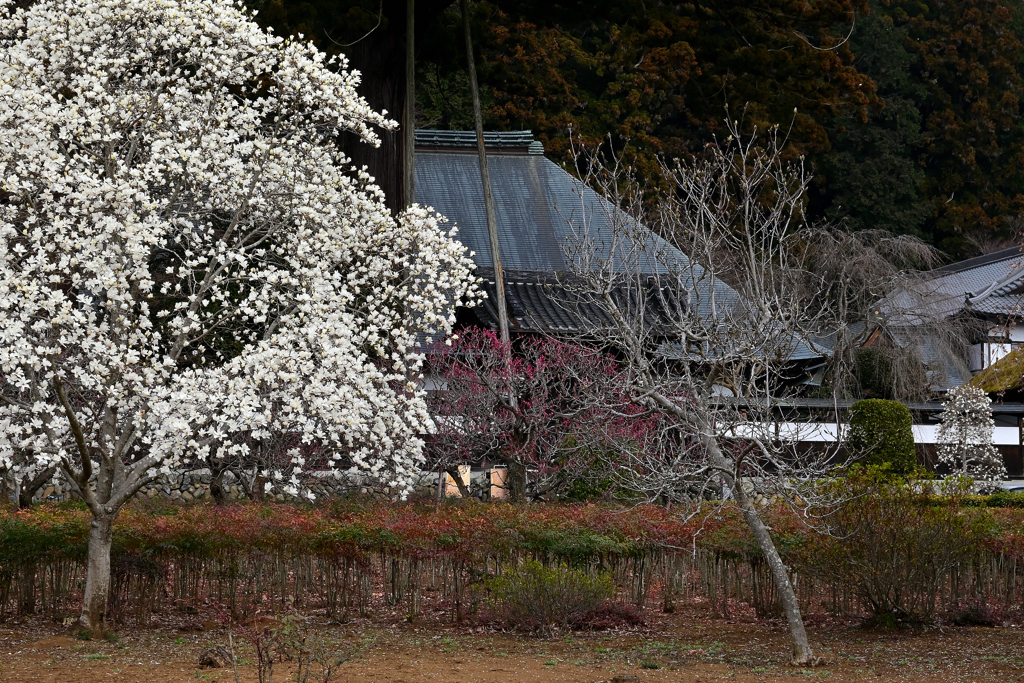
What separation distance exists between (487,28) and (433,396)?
6.15 m

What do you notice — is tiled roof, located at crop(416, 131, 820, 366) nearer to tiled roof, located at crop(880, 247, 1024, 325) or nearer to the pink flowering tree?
the pink flowering tree

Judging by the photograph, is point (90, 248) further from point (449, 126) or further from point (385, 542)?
point (449, 126)

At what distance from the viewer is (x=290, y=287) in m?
7.64

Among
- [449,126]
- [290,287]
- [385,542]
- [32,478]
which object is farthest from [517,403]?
[449,126]

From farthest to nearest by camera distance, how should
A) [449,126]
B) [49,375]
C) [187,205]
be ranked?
1. [449,126]
2. [187,205]
3. [49,375]

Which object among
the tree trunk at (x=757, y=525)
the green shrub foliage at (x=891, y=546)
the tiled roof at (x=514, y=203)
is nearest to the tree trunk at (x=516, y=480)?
the green shrub foliage at (x=891, y=546)

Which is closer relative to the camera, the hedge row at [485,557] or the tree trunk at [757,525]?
the tree trunk at [757,525]

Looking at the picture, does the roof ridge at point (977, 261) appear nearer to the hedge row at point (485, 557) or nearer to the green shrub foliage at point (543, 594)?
the hedge row at point (485, 557)

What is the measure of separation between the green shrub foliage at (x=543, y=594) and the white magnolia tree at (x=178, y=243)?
1.23m

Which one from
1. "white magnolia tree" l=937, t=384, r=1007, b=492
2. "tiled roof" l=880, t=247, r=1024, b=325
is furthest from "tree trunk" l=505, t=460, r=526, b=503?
"tiled roof" l=880, t=247, r=1024, b=325

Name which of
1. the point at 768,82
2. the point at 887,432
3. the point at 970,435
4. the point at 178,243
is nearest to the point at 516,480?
the point at 178,243

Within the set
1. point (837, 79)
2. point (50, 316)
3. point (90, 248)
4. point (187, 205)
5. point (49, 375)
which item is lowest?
point (49, 375)

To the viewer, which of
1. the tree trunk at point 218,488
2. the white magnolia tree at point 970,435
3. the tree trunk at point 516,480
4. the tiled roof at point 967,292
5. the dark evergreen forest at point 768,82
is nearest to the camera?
the tree trunk at point 516,480

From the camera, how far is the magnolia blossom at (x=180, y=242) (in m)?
6.79
